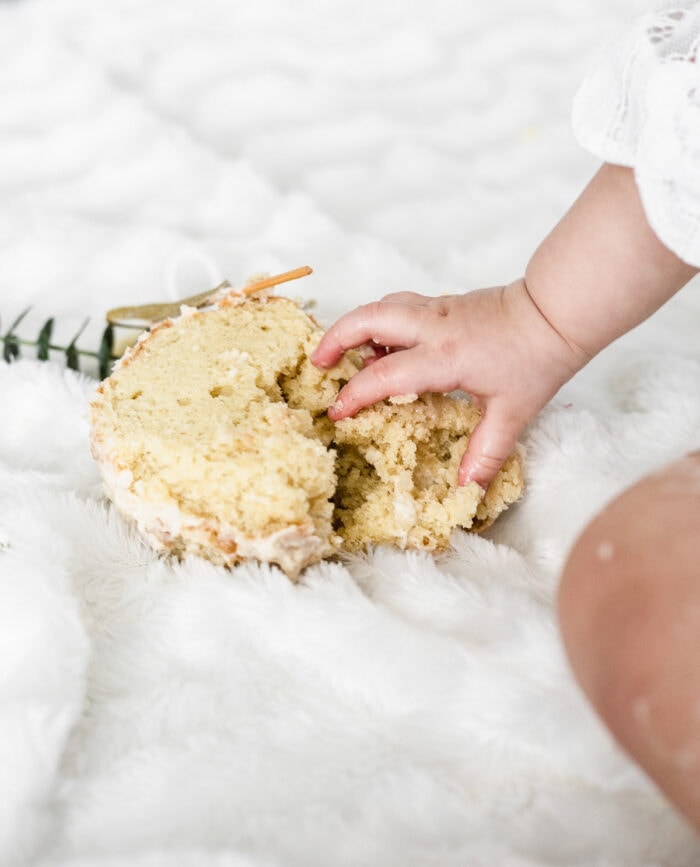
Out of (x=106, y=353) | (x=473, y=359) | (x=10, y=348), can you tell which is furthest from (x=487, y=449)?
(x=10, y=348)

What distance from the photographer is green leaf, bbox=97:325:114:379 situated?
37.5 inches

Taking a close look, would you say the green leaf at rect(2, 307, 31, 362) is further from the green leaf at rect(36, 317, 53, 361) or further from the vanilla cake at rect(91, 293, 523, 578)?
the vanilla cake at rect(91, 293, 523, 578)

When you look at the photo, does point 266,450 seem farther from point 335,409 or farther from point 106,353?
point 106,353

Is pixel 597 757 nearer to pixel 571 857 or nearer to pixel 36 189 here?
pixel 571 857

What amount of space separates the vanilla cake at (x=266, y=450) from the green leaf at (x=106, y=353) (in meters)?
0.20

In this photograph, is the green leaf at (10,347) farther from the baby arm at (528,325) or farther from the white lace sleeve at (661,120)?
the white lace sleeve at (661,120)

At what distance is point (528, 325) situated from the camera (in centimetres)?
74

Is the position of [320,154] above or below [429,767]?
above

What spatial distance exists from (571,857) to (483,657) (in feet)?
0.41

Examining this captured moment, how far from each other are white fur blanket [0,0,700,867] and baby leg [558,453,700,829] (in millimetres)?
76

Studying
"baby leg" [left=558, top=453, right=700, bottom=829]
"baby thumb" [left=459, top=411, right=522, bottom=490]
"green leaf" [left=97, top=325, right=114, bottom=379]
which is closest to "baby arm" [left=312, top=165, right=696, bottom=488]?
"baby thumb" [left=459, top=411, right=522, bottom=490]

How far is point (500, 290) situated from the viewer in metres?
0.77

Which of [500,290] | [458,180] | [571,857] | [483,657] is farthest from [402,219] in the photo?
[571,857]

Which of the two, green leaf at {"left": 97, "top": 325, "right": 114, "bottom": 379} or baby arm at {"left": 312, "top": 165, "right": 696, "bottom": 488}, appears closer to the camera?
baby arm at {"left": 312, "top": 165, "right": 696, "bottom": 488}
